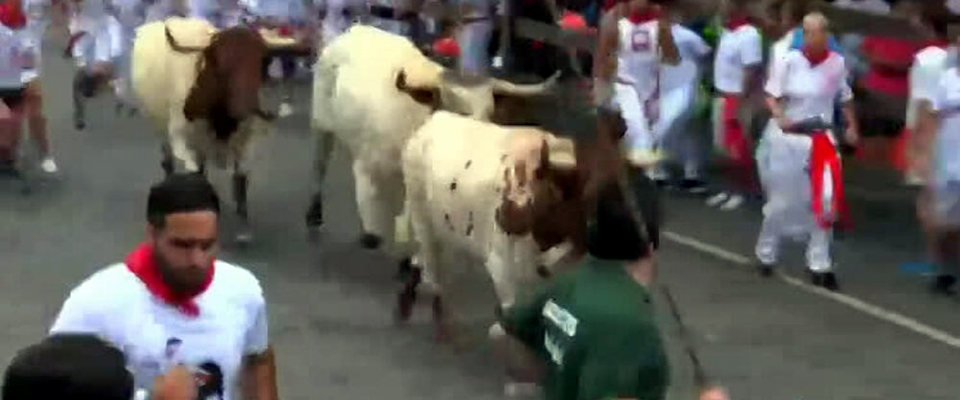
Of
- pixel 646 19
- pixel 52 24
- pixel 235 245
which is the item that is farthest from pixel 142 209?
pixel 52 24

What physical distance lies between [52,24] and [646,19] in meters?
14.8

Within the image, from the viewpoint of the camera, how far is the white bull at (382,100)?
34.0 ft

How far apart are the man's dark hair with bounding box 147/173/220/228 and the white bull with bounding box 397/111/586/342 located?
127 inches

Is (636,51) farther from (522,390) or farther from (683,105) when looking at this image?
(522,390)

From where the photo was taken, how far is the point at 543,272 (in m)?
8.35

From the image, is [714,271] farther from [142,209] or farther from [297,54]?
[142,209]

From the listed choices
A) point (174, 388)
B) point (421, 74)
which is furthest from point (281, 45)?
point (174, 388)

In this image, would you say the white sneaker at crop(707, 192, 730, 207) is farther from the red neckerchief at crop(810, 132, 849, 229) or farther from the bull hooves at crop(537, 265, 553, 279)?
the bull hooves at crop(537, 265, 553, 279)

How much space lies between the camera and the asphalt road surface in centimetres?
923

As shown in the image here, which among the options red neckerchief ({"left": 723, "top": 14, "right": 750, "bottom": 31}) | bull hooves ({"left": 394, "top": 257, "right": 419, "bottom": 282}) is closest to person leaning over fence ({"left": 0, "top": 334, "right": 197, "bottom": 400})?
bull hooves ({"left": 394, "top": 257, "right": 419, "bottom": 282})

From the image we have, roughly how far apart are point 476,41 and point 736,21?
14.5 feet

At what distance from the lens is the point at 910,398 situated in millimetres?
8914

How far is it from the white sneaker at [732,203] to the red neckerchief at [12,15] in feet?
19.0

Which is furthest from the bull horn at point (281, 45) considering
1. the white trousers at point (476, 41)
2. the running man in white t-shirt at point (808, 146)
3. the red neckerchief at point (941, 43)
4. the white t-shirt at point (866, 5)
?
the red neckerchief at point (941, 43)
